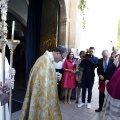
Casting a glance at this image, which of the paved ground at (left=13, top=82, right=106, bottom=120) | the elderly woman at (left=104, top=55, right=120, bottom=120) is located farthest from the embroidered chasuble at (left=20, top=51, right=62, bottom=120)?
the paved ground at (left=13, top=82, right=106, bottom=120)

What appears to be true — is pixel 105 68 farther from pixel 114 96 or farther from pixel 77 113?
pixel 114 96

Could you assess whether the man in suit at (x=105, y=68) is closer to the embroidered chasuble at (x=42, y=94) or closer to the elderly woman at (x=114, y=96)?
the elderly woman at (x=114, y=96)

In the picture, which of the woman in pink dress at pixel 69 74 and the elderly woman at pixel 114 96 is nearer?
the elderly woman at pixel 114 96

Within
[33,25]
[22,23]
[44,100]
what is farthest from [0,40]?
[22,23]

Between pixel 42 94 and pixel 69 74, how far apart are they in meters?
2.40

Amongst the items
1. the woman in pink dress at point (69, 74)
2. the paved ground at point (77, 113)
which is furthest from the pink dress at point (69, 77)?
the paved ground at point (77, 113)

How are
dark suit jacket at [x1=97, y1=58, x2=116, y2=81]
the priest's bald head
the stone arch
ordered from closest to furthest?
the priest's bald head
dark suit jacket at [x1=97, y1=58, x2=116, y2=81]
the stone arch

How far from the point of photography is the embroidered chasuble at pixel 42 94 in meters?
2.84

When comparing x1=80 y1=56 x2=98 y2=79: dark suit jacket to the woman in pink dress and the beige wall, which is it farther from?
the beige wall

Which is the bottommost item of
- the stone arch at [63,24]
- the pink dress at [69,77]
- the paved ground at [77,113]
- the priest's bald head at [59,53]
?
the paved ground at [77,113]

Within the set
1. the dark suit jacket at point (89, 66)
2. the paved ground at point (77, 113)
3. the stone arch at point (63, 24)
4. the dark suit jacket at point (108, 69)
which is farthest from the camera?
the stone arch at point (63, 24)

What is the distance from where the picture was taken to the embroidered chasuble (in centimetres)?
284

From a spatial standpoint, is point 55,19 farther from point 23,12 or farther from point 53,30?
point 23,12

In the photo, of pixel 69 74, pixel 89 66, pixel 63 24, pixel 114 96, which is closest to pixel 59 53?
pixel 114 96
